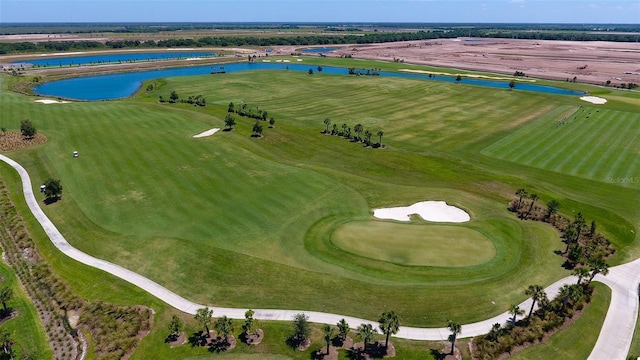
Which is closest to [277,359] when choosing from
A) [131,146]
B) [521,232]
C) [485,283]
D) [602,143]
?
[485,283]

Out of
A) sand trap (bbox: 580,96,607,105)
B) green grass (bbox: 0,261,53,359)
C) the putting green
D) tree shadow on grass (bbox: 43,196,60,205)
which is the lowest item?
green grass (bbox: 0,261,53,359)

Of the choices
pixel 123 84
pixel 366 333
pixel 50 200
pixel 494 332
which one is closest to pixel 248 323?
pixel 366 333

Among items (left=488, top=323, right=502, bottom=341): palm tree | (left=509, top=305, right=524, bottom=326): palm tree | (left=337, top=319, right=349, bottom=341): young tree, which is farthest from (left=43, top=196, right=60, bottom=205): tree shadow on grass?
(left=509, top=305, right=524, bottom=326): palm tree

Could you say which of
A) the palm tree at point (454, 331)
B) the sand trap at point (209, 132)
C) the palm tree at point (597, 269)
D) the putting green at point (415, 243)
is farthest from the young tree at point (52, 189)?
the palm tree at point (597, 269)

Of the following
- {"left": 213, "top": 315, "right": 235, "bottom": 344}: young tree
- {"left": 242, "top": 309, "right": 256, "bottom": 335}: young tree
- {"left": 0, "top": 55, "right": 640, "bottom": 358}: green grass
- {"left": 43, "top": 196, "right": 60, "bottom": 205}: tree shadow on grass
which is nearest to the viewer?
{"left": 213, "top": 315, "right": 235, "bottom": 344}: young tree

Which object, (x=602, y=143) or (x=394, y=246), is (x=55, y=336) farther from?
(x=602, y=143)

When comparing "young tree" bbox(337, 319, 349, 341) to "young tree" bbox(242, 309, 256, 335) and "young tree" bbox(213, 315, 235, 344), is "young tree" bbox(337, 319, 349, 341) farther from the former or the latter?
"young tree" bbox(213, 315, 235, 344)

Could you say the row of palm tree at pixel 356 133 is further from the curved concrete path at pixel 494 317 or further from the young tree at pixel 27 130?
the young tree at pixel 27 130
